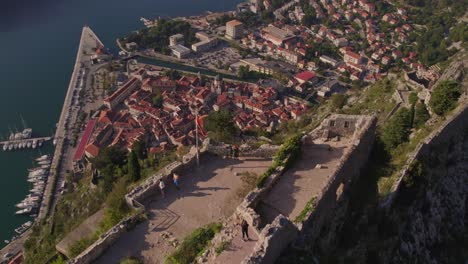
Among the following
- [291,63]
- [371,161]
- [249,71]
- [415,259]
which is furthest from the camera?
[291,63]

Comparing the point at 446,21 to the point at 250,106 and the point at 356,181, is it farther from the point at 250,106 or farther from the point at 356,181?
the point at 356,181

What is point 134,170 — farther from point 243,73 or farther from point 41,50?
point 41,50

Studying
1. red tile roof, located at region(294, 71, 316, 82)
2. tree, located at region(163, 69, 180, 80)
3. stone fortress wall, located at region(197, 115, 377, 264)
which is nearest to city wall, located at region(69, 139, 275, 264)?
stone fortress wall, located at region(197, 115, 377, 264)

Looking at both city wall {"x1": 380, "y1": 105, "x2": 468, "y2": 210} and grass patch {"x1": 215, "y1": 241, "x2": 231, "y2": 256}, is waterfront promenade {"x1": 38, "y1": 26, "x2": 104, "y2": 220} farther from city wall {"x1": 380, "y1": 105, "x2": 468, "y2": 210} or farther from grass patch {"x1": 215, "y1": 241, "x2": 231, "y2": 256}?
city wall {"x1": 380, "y1": 105, "x2": 468, "y2": 210}

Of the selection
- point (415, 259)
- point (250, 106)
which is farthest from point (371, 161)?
point (250, 106)

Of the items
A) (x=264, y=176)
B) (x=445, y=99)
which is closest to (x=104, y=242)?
(x=264, y=176)

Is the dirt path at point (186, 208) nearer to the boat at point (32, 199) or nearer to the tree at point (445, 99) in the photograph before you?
the tree at point (445, 99)
